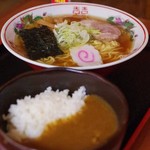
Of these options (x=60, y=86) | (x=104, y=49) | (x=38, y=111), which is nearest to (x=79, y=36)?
(x=104, y=49)

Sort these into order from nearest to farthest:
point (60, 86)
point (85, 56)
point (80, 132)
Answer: point (80, 132)
point (60, 86)
point (85, 56)

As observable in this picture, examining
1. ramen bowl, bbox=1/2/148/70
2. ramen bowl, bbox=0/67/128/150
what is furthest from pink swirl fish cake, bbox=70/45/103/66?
ramen bowl, bbox=0/67/128/150

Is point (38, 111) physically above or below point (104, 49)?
above

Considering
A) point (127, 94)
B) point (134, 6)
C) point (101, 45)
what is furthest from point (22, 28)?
point (134, 6)

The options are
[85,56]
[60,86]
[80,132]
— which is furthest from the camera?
[85,56]

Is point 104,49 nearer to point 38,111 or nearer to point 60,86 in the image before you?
point 60,86

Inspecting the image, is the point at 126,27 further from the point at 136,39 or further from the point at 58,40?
the point at 58,40

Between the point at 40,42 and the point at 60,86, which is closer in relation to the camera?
the point at 60,86
